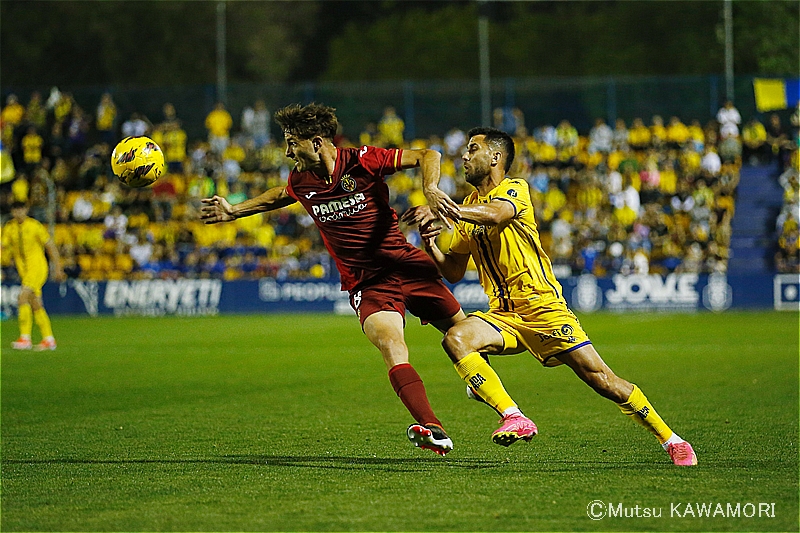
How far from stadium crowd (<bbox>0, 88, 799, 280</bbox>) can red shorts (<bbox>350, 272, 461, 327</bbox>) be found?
18.8 metres

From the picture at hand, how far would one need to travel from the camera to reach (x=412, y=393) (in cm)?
710

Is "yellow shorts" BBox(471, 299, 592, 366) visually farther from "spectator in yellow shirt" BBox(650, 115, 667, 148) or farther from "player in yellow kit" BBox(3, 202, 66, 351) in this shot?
"spectator in yellow shirt" BBox(650, 115, 667, 148)

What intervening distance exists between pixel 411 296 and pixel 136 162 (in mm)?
2359

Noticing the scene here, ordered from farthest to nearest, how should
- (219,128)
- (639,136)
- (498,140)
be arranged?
(219,128)
(639,136)
(498,140)

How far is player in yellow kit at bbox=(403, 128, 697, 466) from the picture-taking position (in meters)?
7.11

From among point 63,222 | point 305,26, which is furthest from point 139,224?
point 305,26

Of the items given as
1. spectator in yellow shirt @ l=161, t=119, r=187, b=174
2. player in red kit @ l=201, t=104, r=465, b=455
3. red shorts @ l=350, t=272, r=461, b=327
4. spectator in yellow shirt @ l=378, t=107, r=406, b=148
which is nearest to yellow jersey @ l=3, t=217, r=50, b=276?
player in red kit @ l=201, t=104, r=465, b=455

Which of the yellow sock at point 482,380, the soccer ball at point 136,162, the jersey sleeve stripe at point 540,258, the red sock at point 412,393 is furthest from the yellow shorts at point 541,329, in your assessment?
the soccer ball at point 136,162

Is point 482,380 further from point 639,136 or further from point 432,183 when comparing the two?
point 639,136

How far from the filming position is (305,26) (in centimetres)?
5919

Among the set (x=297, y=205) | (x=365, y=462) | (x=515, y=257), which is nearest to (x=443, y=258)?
(x=515, y=257)

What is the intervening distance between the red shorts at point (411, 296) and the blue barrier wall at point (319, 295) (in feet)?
59.9

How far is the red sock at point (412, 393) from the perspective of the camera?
6945mm

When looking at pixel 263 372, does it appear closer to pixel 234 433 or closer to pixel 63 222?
pixel 234 433
